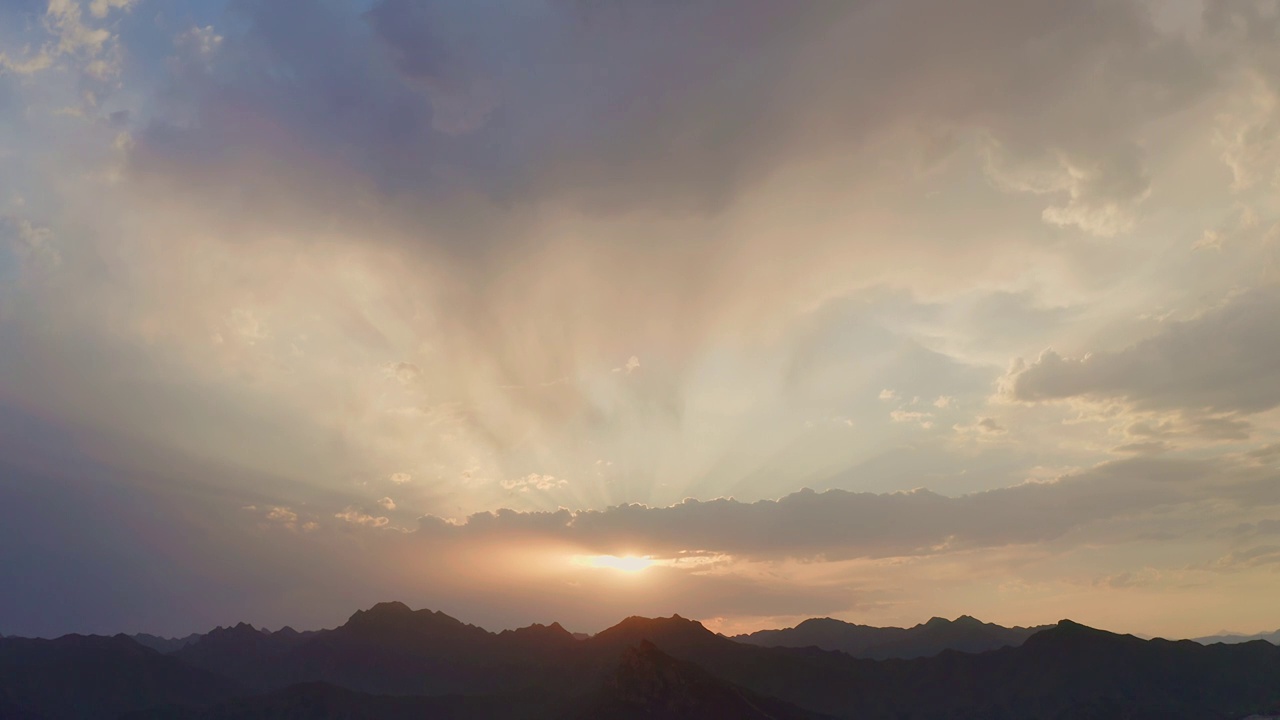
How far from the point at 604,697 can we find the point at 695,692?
28.4 meters

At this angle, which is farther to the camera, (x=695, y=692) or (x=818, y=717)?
(x=818, y=717)

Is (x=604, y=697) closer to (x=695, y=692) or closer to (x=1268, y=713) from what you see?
(x=695, y=692)

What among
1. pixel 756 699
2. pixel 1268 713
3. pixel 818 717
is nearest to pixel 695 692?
pixel 756 699

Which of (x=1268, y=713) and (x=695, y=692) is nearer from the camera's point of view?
(x=695, y=692)

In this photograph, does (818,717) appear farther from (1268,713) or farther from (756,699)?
(1268,713)

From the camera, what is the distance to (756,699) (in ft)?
622

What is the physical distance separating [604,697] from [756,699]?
1538 inches

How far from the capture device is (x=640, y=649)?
194 meters

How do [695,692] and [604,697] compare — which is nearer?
[695,692]

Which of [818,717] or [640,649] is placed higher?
[640,649]

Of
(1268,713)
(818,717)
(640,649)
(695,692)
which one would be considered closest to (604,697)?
(640,649)

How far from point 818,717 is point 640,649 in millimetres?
52126

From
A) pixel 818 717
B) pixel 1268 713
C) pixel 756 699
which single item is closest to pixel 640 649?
pixel 756 699

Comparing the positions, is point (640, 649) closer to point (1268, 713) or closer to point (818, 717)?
point (818, 717)
